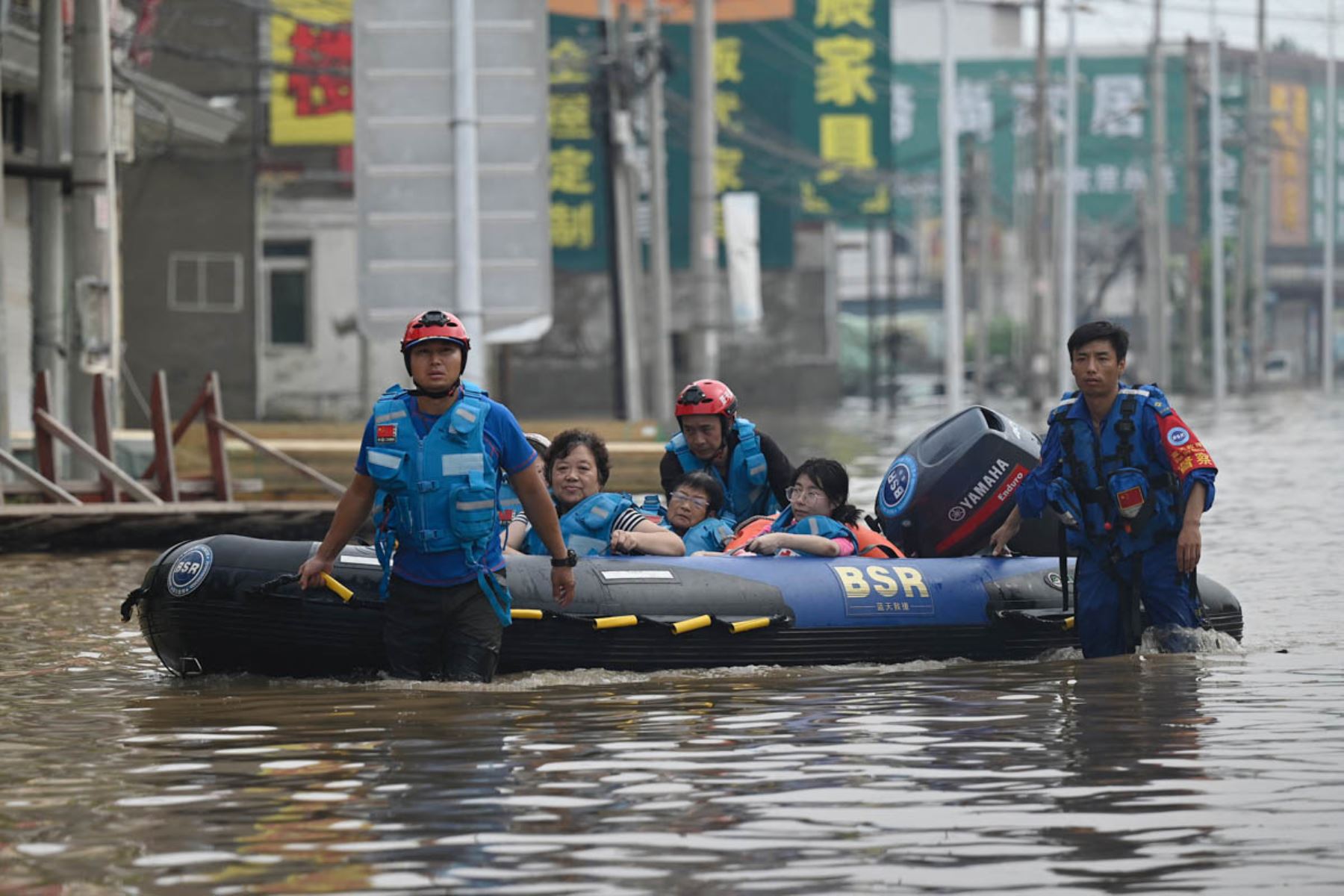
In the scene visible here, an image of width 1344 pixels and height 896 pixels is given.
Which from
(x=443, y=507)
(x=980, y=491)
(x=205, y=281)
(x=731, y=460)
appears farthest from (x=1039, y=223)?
(x=443, y=507)

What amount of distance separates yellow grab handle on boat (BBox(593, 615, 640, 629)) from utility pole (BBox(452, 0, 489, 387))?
3916 millimetres

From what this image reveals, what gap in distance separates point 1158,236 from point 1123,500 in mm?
56226

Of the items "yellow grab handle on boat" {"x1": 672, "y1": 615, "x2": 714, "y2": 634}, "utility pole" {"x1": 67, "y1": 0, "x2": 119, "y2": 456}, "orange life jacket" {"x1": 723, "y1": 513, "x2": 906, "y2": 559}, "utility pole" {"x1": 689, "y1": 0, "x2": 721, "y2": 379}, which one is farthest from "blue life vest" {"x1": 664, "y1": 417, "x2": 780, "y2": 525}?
"utility pole" {"x1": 689, "y1": 0, "x2": 721, "y2": 379}

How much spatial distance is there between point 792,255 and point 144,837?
49.4m

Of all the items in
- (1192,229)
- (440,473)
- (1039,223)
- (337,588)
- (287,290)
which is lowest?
(337,588)

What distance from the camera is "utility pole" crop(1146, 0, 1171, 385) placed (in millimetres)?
62844

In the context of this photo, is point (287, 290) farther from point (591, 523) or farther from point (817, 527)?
point (817, 527)

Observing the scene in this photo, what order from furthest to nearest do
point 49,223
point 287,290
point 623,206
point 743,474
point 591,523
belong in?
1. point 287,290
2. point 623,206
3. point 49,223
4. point 743,474
5. point 591,523

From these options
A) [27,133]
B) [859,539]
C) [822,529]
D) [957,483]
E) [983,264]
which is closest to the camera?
[822,529]

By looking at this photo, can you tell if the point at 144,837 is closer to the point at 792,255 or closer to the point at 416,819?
the point at 416,819

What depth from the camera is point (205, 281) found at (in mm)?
35469

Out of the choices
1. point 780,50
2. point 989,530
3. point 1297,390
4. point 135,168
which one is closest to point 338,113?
point 135,168

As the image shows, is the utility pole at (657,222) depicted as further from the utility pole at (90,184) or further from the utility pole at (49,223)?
the utility pole at (90,184)

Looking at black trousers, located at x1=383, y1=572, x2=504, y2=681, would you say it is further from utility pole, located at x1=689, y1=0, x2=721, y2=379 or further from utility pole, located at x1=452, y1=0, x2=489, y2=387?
utility pole, located at x1=689, y1=0, x2=721, y2=379
